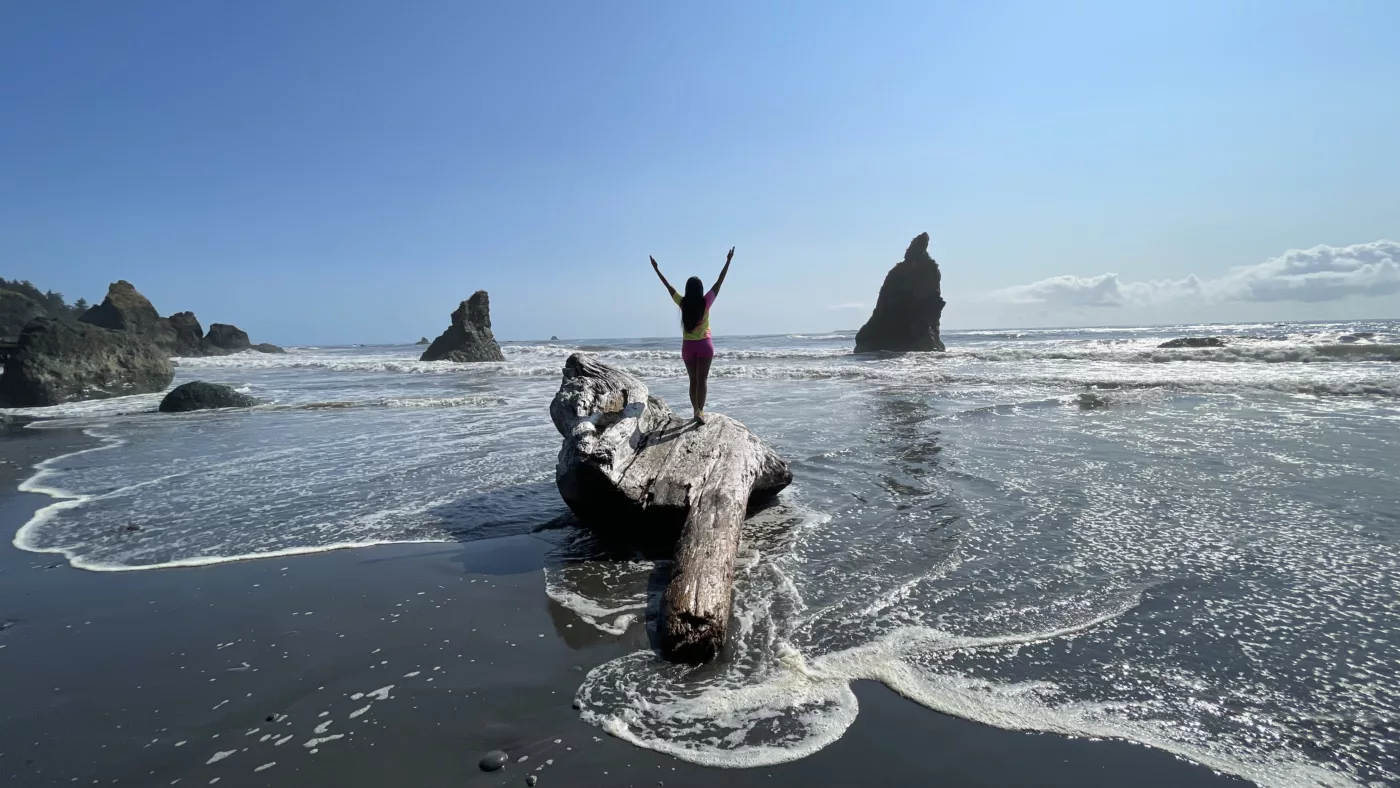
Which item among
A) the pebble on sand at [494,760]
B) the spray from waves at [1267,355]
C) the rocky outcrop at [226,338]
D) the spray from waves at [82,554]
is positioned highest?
the rocky outcrop at [226,338]

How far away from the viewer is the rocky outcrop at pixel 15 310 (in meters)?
36.7

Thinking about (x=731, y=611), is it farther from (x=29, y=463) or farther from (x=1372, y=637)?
(x=29, y=463)

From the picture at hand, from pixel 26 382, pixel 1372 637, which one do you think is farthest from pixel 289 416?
pixel 1372 637

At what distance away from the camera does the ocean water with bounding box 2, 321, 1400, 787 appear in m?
2.74

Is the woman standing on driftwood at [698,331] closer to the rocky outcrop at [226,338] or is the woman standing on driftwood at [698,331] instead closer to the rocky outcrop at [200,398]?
the rocky outcrop at [200,398]

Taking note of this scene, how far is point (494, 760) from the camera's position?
2459mm

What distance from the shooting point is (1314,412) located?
10.3 metres

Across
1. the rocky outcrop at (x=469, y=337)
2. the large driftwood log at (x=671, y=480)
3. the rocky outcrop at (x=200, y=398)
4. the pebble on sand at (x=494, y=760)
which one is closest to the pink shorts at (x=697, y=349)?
the large driftwood log at (x=671, y=480)

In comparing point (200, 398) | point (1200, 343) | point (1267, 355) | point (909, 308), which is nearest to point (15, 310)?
point (200, 398)

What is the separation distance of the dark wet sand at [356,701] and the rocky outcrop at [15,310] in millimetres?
48094

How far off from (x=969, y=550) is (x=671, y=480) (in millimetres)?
2392

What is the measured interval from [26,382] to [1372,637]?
85.5 ft

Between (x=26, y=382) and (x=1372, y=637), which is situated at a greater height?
(x=26, y=382)

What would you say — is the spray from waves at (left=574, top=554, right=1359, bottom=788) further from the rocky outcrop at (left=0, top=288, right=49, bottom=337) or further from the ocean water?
the rocky outcrop at (left=0, top=288, right=49, bottom=337)
